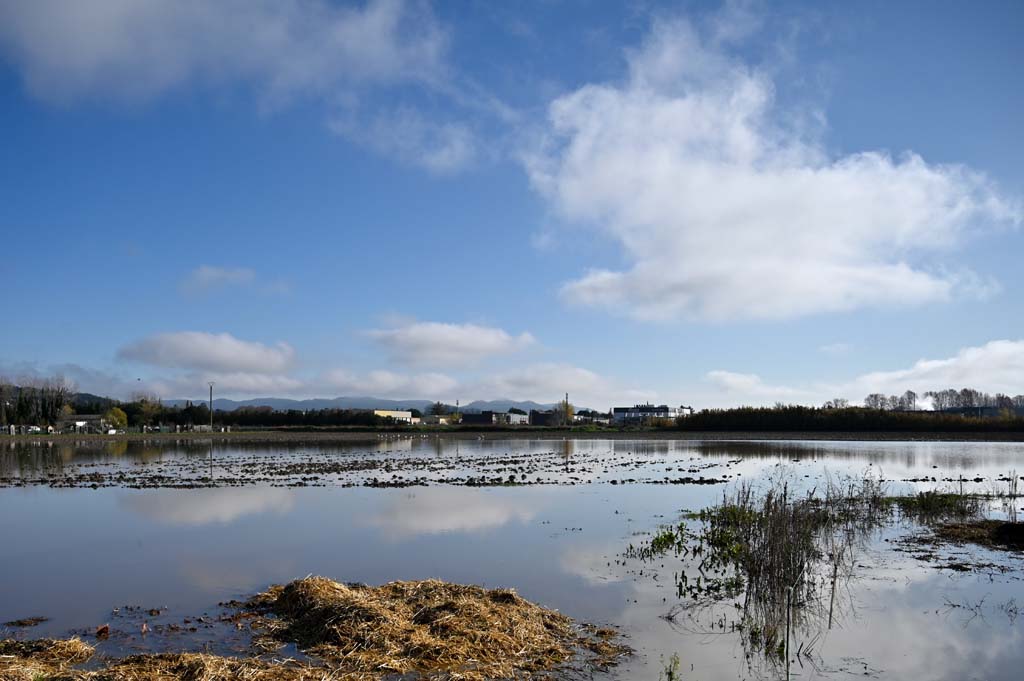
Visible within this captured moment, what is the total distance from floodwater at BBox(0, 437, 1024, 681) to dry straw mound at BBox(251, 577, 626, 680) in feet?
2.83

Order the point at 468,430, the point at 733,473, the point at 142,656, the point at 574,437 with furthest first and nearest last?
the point at 468,430 < the point at 574,437 < the point at 733,473 < the point at 142,656

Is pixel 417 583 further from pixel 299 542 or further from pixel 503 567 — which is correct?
pixel 299 542

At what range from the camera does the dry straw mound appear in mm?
8805

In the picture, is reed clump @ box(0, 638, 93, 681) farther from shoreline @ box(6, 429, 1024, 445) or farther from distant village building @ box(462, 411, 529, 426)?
distant village building @ box(462, 411, 529, 426)

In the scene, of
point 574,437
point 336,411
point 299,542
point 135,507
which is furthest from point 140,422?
point 299,542

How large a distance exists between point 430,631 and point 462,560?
6.15m

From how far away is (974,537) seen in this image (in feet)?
59.7

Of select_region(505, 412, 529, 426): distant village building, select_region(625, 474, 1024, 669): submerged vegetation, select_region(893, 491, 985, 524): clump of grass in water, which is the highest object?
select_region(625, 474, 1024, 669): submerged vegetation

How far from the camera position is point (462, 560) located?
15.9 meters

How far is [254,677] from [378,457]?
143 ft

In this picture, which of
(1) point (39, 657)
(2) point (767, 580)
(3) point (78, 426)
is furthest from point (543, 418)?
(1) point (39, 657)

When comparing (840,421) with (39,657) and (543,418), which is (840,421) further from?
(39,657)

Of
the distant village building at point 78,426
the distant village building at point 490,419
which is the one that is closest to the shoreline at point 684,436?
the distant village building at point 78,426

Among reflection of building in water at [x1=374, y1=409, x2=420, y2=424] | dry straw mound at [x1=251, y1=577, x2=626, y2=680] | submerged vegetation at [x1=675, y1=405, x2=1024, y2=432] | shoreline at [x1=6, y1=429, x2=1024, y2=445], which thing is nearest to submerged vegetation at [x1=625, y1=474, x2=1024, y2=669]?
dry straw mound at [x1=251, y1=577, x2=626, y2=680]
